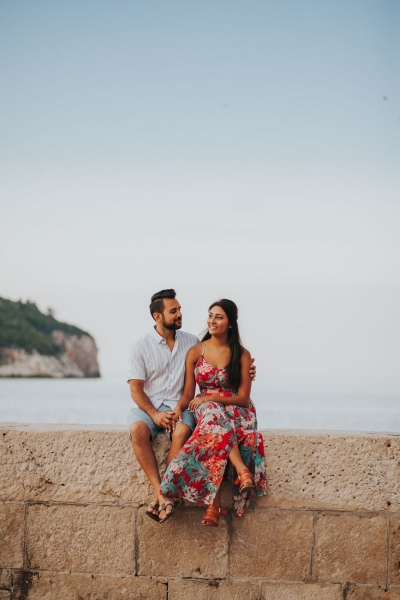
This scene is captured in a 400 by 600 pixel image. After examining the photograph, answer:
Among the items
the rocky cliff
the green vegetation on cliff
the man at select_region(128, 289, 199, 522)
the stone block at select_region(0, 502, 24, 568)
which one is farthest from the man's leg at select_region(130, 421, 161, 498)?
the green vegetation on cliff

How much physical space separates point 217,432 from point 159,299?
87 cm

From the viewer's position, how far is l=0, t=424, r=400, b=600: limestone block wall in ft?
13.4

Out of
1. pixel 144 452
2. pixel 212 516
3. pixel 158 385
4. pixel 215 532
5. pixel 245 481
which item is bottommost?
pixel 215 532

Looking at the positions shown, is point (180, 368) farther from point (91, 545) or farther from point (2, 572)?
point (2, 572)

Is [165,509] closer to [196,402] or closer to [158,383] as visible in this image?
[196,402]

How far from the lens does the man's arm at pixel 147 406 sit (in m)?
4.09

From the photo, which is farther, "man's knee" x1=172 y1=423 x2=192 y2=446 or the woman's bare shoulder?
the woman's bare shoulder

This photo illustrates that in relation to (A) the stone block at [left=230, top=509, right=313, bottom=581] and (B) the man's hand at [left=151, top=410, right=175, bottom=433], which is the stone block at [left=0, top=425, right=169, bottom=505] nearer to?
(B) the man's hand at [left=151, top=410, right=175, bottom=433]

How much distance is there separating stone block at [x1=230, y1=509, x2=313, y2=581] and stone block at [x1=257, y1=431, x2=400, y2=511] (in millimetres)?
92

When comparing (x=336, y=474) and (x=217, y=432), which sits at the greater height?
(x=217, y=432)

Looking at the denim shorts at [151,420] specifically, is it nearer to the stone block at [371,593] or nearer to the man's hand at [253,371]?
the man's hand at [253,371]

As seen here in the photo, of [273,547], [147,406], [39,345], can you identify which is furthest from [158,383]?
[39,345]

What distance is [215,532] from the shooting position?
413 cm

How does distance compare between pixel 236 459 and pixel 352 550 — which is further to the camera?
pixel 352 550
